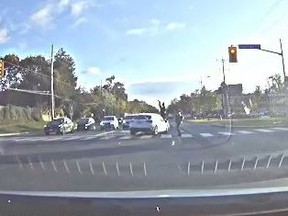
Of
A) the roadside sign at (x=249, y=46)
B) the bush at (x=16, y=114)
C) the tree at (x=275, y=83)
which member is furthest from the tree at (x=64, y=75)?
the roadside sign at (x=249, y=46)

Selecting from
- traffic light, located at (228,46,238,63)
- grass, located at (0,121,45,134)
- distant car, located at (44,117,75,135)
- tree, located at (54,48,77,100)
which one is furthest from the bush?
traffic light, located at (228,46,238,63)

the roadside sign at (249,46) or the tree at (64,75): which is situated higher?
the tree at (64,75)

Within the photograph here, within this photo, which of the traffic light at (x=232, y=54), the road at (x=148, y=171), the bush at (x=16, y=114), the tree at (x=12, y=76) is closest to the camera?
the road at (x=148, y=171)

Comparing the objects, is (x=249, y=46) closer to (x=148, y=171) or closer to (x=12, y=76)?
(x=148, y=171)

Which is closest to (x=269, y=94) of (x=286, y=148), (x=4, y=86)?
(x=4, y=86)

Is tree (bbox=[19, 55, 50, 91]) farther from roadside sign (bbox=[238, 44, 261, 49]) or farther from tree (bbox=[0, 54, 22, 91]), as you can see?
roadside sign (bbox=[238, 44, 261, 49])

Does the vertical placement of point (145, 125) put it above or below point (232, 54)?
below

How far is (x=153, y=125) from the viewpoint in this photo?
36531mm

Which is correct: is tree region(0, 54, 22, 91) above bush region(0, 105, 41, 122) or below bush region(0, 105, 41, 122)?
above

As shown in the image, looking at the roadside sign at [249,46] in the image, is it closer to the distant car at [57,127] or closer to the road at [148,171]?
the road at [148,171]

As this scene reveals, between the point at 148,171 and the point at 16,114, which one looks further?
the point at 16,114

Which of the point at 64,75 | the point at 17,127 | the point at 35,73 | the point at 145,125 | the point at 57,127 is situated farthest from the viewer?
the point at 64,75

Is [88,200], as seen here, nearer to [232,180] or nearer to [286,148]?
[232,180]

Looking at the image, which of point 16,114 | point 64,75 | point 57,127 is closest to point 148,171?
point 57,127
